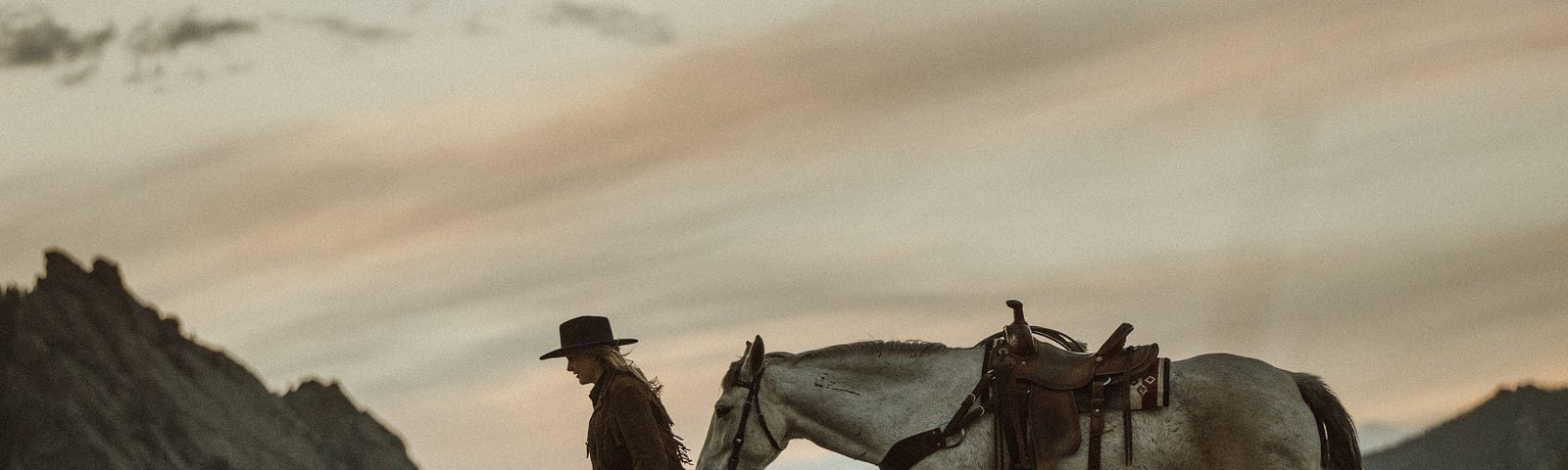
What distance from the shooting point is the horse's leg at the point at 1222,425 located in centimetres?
1051

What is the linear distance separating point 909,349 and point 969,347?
0.42 m

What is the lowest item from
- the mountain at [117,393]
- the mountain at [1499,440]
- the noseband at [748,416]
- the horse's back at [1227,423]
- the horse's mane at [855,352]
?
the horse's back at [1227,423]

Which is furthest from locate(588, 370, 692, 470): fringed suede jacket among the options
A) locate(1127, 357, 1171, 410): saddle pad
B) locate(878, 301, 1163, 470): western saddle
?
locate(1127, 357, 1171, 410): saddle pad

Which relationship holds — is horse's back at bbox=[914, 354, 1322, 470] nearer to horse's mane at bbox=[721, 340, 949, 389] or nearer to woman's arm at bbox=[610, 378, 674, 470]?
horse's mane at bbox=[721, 340, 949, 389]

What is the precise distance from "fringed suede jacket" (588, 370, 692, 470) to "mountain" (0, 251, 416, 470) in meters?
149

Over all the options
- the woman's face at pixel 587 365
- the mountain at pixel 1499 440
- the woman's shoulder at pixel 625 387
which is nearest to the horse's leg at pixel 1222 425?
the woman's shoulder at pixel 625 387

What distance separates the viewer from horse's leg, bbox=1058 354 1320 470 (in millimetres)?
10508

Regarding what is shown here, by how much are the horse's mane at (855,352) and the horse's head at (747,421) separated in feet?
0.15

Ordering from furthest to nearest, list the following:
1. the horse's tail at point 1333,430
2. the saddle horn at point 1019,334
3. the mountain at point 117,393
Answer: the mountain at point 117,393 → the saddle horn at point 1019,334 → the horse's tail at point 1333,430

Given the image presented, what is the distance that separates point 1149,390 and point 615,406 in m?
3.56

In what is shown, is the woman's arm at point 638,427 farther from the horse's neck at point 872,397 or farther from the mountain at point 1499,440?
the mountain at point 1499,440

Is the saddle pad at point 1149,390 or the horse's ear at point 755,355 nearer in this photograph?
the saddle pad at point 1149,390

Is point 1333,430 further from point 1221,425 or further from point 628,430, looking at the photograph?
point 628,430

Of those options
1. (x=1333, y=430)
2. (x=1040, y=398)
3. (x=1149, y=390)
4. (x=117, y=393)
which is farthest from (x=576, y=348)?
(x=117, y=393)
